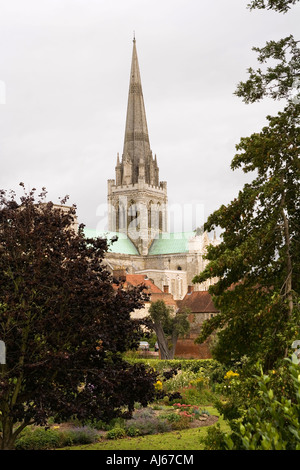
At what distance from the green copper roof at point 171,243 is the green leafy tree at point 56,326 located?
102 m

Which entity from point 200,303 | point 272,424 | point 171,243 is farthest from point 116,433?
point 171,243

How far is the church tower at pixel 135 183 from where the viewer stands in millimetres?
128875

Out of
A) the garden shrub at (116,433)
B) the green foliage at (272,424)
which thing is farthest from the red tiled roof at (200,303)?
the green foliage at (272,424)

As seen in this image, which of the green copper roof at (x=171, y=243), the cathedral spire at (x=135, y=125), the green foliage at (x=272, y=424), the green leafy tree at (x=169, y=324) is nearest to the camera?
the green foliage at (x=272, y=424)

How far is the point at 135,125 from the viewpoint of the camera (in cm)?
13075

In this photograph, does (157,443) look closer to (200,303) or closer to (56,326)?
(56,326)

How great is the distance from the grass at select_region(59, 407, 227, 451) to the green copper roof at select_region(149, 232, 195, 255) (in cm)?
9699

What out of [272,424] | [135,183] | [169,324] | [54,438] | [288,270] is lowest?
[54,438]

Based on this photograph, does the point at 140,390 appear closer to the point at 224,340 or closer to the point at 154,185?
the point at 224,340

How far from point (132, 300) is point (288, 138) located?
16.5 feet

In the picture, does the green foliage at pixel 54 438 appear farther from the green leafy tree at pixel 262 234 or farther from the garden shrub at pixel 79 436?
the green leafy tree at pixel 262 234

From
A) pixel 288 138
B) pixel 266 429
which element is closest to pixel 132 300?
pixel 288 138

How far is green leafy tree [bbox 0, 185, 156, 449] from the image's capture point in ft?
40.8

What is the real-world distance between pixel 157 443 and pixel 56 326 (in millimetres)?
7015
